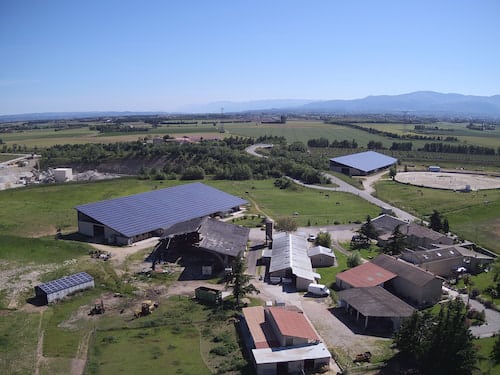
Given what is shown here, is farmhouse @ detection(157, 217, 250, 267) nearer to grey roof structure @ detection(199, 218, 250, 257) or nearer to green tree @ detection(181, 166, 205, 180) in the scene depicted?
grey roof structure @ detection(199, 218, 250, 257)

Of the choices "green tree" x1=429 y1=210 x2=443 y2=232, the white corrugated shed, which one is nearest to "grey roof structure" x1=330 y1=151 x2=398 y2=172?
"green tree" x1=429 y1=210 x2=443 y2=232

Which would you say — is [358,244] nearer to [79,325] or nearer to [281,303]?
[281,303]

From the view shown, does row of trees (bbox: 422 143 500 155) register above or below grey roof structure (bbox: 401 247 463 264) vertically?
above

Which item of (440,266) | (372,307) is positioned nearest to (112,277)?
(372,307)

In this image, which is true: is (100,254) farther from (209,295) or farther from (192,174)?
(192,174)

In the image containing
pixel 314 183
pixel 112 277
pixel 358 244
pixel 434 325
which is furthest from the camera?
pixel 314 183

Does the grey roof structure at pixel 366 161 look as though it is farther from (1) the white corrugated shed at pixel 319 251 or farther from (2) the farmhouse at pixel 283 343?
(2) the farmhouse at pixel 283 343

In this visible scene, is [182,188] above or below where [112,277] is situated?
above
